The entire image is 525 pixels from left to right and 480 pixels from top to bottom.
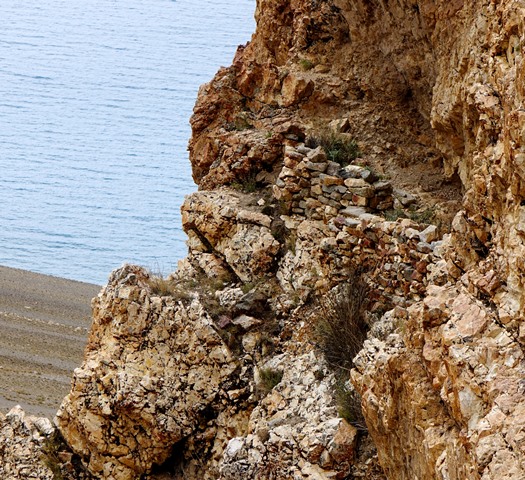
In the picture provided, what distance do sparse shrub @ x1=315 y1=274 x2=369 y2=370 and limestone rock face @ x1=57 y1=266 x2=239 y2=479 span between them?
1439 mm

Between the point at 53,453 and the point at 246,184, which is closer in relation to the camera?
the point at 53,453

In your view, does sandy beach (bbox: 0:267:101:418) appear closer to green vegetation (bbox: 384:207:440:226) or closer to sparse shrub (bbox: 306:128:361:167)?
sparse shrub (bbox: 306:128:361:167)

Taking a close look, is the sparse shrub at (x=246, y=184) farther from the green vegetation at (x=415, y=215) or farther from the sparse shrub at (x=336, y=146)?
the green vegetation at (x=415, y=215)

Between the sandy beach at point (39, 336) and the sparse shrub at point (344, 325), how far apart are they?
544 inches

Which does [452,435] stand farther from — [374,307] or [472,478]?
Result: [374,307]

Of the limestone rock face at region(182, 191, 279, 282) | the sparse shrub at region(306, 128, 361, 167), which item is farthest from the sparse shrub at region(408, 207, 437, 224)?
the limestone rock face at region(182, 191, 279, 282)

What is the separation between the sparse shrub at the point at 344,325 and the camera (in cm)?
1112

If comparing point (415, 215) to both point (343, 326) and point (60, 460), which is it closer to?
point (343, 326)

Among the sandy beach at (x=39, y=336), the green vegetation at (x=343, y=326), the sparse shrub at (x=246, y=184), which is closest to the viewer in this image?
the green vegetation at (x=343, y=326)

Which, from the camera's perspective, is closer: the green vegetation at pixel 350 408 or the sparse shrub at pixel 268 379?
the green vegetation at pixel 350 408

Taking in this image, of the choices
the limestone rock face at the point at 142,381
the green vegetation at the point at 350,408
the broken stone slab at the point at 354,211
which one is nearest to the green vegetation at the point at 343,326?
the green vegetation at the point at 350,408

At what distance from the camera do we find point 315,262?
39.9 feet

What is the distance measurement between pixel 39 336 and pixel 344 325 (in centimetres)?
1969

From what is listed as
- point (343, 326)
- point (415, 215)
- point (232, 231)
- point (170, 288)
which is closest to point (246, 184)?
point (232, 231)
